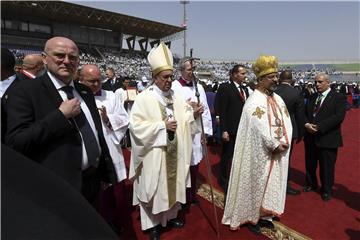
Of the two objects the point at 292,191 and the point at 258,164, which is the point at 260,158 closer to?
the point at 258,164

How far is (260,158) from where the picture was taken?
3.85 metres

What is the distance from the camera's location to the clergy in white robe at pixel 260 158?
3.84m

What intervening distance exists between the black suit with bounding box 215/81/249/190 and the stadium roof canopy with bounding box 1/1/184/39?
31319 millimetres

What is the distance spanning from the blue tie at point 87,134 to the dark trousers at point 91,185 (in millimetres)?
126

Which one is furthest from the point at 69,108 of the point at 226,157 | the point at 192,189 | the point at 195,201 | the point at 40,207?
the point at 226,157

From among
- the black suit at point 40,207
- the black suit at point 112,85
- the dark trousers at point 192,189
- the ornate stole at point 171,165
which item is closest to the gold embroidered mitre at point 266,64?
the ornate stole at point 171,165

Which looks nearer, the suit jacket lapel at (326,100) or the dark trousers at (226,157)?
the suit jacket lapel at (326,100)

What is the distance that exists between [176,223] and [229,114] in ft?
6.71

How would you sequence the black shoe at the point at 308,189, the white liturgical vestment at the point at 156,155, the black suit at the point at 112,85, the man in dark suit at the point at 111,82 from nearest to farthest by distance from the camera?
the white liturgical vestment at the point at 156,155 → the black shoe at the point at 308,189 → the black suit at the point at 112,85 → the man in dark suit at the point at 111,82

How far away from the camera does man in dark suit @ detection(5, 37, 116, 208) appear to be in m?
2.03

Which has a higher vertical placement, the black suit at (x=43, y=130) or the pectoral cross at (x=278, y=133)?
the black suit at (x=43, y=130)

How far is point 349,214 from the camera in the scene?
452 cm

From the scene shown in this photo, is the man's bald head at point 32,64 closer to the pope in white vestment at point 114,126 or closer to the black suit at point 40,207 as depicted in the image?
the pope in white vestment at point 114,126

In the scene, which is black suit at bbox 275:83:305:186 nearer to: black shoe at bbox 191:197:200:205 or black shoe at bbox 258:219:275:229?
black shoe at bbox 258:219:275:229
